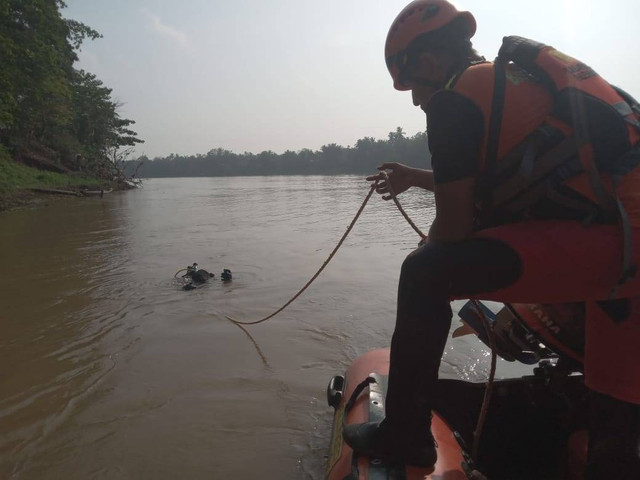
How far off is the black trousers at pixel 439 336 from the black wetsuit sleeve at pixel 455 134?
267 mm

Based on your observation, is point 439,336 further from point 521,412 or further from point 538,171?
point 521,412

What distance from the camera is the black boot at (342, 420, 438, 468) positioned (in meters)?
1.76

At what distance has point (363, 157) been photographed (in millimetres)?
107438

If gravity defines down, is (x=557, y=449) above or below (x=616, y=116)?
below

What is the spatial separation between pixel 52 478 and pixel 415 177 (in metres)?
2.67

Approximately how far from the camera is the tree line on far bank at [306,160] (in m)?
95.7

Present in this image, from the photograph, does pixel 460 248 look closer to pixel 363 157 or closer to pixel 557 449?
pixel 557 449

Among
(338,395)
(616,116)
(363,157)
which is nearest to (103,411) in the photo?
(338,395)

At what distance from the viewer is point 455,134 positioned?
1.60 metres

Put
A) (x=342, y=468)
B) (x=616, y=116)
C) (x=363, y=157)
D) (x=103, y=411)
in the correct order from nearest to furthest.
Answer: (x=616, y=116)
(x=342, y=468)
(x=103, y=411)
(x=363, y=157)

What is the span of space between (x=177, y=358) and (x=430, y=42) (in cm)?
340

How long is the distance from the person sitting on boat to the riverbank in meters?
19.2

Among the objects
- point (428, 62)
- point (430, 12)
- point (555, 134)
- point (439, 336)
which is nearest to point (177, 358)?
point (439, 336)

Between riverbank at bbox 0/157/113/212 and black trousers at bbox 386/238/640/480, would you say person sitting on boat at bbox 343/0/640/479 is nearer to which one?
black trousers at bbox 386/238/640/480
